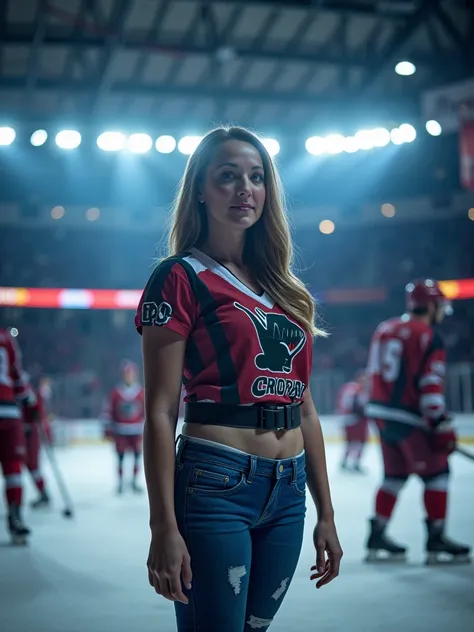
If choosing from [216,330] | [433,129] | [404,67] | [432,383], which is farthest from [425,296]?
[433,129]

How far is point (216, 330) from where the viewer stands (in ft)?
5.58

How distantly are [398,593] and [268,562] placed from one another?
2.57m

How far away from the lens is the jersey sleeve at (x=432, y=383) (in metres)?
4.75

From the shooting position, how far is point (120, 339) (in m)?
22.4

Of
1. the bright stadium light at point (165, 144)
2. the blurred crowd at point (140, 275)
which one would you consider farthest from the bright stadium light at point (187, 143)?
the blurred crowd at point (140, 275)

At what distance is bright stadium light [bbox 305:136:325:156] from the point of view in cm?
1445

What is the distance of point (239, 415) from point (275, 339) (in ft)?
0.60

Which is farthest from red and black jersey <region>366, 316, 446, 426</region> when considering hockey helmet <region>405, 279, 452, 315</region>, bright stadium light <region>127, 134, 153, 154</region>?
bright stadium light <region>127, 134, 153, 154</region>

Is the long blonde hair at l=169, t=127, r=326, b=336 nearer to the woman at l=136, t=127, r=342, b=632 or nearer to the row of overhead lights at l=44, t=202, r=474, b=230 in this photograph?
the woman at l=136, t=127, r=342, b=632

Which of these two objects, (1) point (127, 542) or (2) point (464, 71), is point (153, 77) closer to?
(2) point (464, 71)

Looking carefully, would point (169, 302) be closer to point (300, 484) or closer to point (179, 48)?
point (300, 484)

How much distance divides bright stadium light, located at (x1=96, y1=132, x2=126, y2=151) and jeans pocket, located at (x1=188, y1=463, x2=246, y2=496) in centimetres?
1263

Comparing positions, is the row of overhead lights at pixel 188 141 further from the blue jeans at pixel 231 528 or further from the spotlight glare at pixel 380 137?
the blue jeans at pixel 231 528

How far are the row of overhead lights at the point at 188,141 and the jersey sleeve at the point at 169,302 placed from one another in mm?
12119
